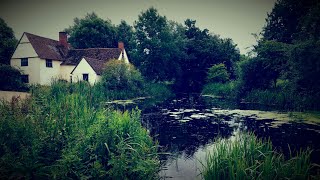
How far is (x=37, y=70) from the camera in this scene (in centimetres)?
3538

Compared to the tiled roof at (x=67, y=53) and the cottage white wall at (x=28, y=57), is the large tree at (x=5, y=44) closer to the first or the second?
the cottage white wall at (x=28, y=57)

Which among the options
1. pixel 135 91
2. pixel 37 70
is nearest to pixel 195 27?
pixel 135 91

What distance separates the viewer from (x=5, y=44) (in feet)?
115

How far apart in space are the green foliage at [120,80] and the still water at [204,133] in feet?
40.0

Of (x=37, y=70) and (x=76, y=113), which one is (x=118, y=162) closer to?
(x=76, y=113)

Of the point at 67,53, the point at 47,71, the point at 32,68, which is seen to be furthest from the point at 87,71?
the point at 67,53

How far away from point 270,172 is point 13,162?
20.7 feet

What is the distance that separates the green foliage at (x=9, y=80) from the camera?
25016mm

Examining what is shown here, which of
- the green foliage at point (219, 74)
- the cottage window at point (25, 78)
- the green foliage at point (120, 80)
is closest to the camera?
the green foliage at point (120, 80)

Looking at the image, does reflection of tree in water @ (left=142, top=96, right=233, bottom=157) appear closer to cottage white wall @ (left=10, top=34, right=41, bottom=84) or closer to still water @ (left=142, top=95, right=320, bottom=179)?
still water @ (left=142, top=95, right=320, bottom=179)

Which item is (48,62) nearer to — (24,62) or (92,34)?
(24,62)

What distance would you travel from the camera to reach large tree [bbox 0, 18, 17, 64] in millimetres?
34888

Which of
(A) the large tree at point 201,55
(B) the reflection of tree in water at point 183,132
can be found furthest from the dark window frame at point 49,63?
(A) the large tree at point 201,55

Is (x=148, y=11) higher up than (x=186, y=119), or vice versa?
(x=148, y=11)
